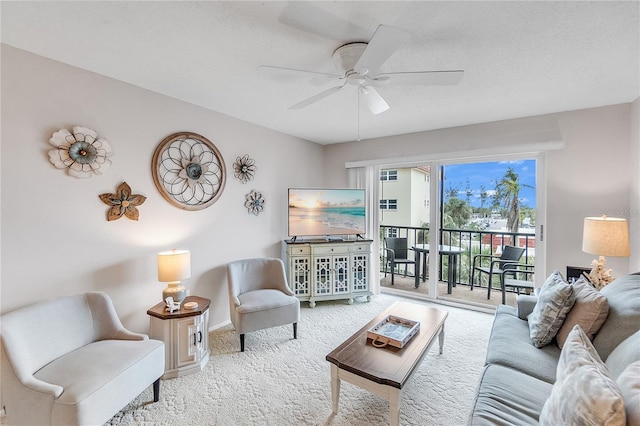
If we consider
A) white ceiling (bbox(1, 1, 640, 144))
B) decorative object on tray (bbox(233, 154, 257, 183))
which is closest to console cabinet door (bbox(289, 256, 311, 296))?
decorative object on tray (bbox(233, 154, 257, 183))

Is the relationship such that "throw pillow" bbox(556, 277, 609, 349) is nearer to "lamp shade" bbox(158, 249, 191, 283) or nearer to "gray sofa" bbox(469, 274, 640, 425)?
"gray sofa" bbox(469, 274, 640, 425)

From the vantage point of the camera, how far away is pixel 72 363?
1.58 m

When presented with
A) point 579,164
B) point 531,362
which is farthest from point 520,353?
point 579,164

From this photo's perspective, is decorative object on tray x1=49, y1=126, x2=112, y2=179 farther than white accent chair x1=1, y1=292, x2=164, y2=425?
Yes

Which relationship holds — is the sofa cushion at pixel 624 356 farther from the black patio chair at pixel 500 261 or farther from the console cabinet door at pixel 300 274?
the console cabinet door at pixel 300 274

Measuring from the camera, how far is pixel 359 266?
3.84 meters

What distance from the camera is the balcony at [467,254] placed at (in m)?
3.46

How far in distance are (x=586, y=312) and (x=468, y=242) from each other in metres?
2.29

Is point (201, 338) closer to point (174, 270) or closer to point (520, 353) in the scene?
point (174, 270)

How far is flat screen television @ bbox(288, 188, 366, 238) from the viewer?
3.70 metres

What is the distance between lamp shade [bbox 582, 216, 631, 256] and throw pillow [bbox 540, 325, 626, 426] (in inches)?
63.3

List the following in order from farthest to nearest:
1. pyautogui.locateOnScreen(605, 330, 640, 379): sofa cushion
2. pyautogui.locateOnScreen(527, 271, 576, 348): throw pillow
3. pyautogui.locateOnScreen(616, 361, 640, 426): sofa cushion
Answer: pyautogui.locateOnScreen(527, 271, 576, 348): throw pillow → pyautogui.locateOnScreen(605, 330, 640, 379): sofa cushion → pyautogui.locateOnScreen(616, 361, 640, 426): sofa cushion

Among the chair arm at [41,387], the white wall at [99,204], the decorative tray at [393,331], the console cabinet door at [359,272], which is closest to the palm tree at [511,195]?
the console cabinet door at [359,272]

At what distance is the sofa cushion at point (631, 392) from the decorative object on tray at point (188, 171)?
9.98 feet
